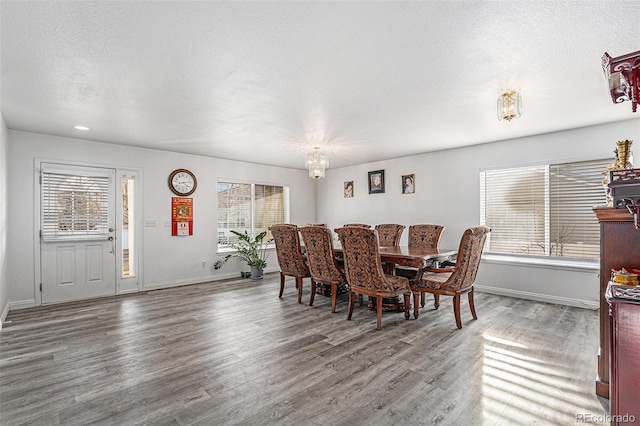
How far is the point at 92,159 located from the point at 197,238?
6.74 ft

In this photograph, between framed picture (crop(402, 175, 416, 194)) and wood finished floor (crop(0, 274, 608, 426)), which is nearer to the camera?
wood finished floor (crop(0, 274, 608, 426))

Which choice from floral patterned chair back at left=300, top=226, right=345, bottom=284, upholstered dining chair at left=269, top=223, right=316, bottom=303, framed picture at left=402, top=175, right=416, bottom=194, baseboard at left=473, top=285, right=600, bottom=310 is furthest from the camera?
framed picture at left=402, top=175, right=416, bottom=194

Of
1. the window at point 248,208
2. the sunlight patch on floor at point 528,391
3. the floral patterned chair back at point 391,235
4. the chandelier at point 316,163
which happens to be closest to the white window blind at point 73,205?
the window at point 248,208

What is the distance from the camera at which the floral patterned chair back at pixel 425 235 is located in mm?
4646

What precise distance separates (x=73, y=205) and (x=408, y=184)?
18.2 feet

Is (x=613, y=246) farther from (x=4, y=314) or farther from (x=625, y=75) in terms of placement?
(x=4, y=314)

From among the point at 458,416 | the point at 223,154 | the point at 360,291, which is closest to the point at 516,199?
the point at 360,291

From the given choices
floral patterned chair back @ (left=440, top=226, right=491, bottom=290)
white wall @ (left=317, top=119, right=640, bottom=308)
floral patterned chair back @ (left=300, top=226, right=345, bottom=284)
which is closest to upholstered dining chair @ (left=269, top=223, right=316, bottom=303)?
floral patterned chair back @ (left=300, top=226, right=345, bottom=284)

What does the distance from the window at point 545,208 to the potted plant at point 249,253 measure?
13.6ft

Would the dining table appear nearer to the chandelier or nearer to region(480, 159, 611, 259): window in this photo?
region(480, 159, 611, 259): window

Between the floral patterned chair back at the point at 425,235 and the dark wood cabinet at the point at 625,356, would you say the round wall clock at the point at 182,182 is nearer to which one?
the floral patterned chair back at the point at 425,235

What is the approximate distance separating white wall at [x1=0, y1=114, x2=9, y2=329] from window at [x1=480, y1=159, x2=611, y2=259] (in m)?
6.49

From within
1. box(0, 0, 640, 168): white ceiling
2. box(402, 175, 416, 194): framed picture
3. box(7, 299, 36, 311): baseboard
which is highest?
box(0, 0, 640, 168): white ceiling

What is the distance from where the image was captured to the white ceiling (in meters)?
1.79
